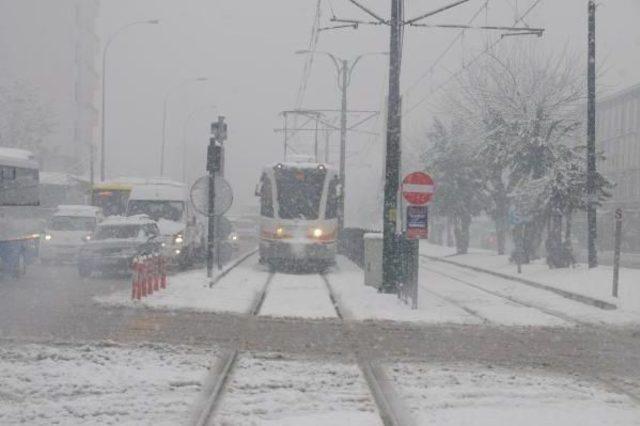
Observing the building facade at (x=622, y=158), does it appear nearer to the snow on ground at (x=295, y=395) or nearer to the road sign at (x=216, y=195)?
the road sign at (x=216, y=195)

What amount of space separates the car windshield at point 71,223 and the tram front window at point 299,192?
28.9ft

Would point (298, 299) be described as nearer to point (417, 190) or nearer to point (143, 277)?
point (143, 277)

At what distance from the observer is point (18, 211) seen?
75.2ft

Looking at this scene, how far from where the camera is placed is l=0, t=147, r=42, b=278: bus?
22.1m

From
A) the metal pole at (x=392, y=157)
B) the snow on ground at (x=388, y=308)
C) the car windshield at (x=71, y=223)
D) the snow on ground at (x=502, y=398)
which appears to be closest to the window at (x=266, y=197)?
the snow on ground at (x=388, y=308)

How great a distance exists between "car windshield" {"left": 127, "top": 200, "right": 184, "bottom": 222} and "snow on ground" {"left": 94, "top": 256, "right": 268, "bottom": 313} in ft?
20.9

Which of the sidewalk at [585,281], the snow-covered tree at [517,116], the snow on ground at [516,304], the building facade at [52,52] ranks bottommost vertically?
the snow on ground at [516,304]

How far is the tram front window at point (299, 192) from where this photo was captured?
2688cm

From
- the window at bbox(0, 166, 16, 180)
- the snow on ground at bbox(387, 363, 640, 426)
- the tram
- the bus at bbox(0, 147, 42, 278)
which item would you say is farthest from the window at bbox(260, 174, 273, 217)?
the snow on ground at bbox(387, 363, 640, 426)

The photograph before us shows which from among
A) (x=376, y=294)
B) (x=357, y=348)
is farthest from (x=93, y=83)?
(x=357, y=348)

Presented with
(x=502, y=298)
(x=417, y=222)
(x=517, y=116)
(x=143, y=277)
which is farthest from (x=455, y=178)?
(x=143, y=277)

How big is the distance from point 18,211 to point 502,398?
55.6 ft

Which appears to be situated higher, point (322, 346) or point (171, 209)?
point (171, 209)

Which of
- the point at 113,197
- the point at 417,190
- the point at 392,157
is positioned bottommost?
the point at 113,197
